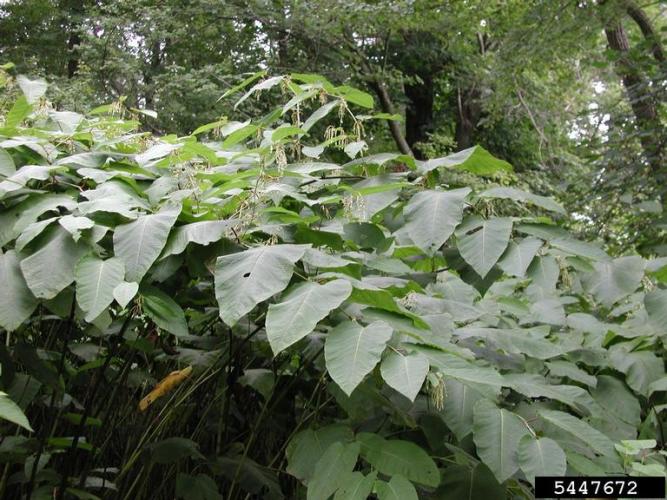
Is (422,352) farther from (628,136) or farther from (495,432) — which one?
(628,136)

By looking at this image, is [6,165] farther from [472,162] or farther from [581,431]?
[581,431]

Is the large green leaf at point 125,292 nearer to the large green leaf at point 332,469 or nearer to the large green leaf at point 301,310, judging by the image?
the large green leaf at point 301,310

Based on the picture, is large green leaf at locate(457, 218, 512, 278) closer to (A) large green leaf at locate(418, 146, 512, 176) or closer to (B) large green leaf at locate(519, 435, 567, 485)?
(A) large green leaf at locate(418, 146, 512, 176)

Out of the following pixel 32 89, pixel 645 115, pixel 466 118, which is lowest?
pixel 466 118

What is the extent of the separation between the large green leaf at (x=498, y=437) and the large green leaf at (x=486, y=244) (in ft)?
0.78

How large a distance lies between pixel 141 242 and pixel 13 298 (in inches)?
8.3

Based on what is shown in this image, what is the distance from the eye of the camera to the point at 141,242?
46.9 inches

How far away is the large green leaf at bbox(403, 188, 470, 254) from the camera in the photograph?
1284mm

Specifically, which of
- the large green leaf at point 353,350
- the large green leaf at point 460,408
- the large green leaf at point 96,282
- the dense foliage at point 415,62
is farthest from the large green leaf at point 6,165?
the dense foliage at point 415,62

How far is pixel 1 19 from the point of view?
396 inches

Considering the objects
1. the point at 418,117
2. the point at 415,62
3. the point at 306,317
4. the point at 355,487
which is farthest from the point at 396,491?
the point at 418,117

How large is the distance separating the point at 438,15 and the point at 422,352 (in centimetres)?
754

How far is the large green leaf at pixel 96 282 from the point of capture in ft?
3.58

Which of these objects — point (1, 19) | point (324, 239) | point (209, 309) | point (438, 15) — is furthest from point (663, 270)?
point (1, 19)
